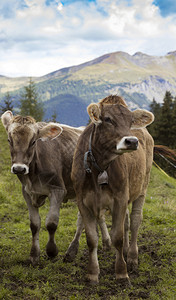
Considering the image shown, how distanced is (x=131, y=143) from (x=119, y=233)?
5.43ft

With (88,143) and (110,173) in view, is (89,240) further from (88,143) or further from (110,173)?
(88,143)

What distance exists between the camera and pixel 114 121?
15.6 feet

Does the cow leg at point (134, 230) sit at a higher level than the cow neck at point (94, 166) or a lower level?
lower

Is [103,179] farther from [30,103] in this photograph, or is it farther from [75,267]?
[30,103]

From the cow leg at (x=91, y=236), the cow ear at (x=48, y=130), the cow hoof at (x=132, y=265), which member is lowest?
the cow hoof at (x=132, y=265)

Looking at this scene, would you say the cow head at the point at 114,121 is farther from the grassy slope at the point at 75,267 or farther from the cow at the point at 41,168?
the grassy slope at the point at 75,267

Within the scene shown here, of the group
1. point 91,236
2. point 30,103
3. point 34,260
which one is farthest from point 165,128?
point 91,236

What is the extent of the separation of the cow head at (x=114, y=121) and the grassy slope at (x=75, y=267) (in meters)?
2.20

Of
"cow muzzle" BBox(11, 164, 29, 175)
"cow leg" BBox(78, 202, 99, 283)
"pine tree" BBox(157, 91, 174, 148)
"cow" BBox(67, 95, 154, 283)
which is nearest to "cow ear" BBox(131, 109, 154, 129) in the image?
"cow" BBox(67, 95, 154, 283)

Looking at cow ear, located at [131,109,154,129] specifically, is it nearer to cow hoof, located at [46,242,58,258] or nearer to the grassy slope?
the grassy slope

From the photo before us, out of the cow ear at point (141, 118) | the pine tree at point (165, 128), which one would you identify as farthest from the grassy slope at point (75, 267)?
the pine tree at point (165, 128)

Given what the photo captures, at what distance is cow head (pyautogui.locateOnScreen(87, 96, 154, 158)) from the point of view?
4691 mm

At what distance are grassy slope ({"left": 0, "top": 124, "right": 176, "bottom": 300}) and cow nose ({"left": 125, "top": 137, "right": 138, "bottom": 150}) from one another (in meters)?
2.26

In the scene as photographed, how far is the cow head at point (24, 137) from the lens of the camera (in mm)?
5684
